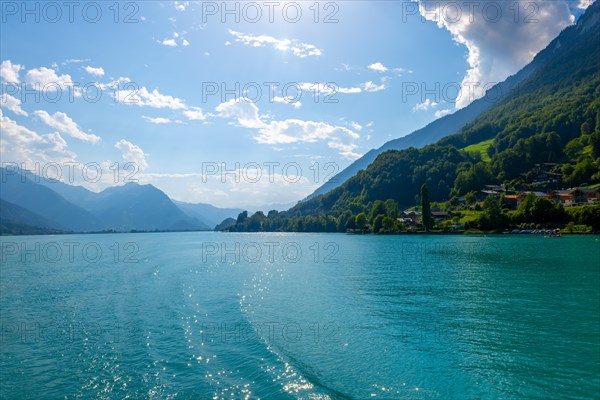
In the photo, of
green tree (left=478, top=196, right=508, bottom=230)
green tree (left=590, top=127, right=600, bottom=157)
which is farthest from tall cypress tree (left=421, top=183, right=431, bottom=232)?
green tree (left=590, top=127, right=600, bottom=157)

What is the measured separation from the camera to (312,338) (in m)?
24.0

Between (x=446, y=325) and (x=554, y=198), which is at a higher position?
(x=554, y=198)

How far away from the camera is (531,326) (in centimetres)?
2497

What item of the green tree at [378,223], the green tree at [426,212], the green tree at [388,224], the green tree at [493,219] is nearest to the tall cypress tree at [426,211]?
the green tree at [426,212]

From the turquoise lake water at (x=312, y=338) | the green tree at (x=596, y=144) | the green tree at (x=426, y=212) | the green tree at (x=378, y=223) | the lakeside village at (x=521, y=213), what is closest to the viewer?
the turquoise lake water at (x=312, y=338)

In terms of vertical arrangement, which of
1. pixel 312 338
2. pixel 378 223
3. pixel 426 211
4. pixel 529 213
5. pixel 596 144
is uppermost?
pixel 596 144

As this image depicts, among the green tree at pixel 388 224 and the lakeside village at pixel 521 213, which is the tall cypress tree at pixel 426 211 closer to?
the lakeside village at pixel 521 213

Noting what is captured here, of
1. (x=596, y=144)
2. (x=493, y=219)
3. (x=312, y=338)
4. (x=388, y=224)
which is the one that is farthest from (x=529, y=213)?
(x=312, y=338)

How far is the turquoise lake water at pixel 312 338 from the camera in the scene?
1723 cm

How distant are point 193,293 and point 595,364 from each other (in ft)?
121

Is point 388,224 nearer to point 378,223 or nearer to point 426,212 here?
point 378,223

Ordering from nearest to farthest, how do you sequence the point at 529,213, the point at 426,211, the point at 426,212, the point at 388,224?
the point at 529,213
the point at 426,211
the point at 426,212
the point at 388,224

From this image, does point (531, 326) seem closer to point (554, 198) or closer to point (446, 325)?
point (446, 325)

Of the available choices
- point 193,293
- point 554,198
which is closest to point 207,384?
point 193,293
